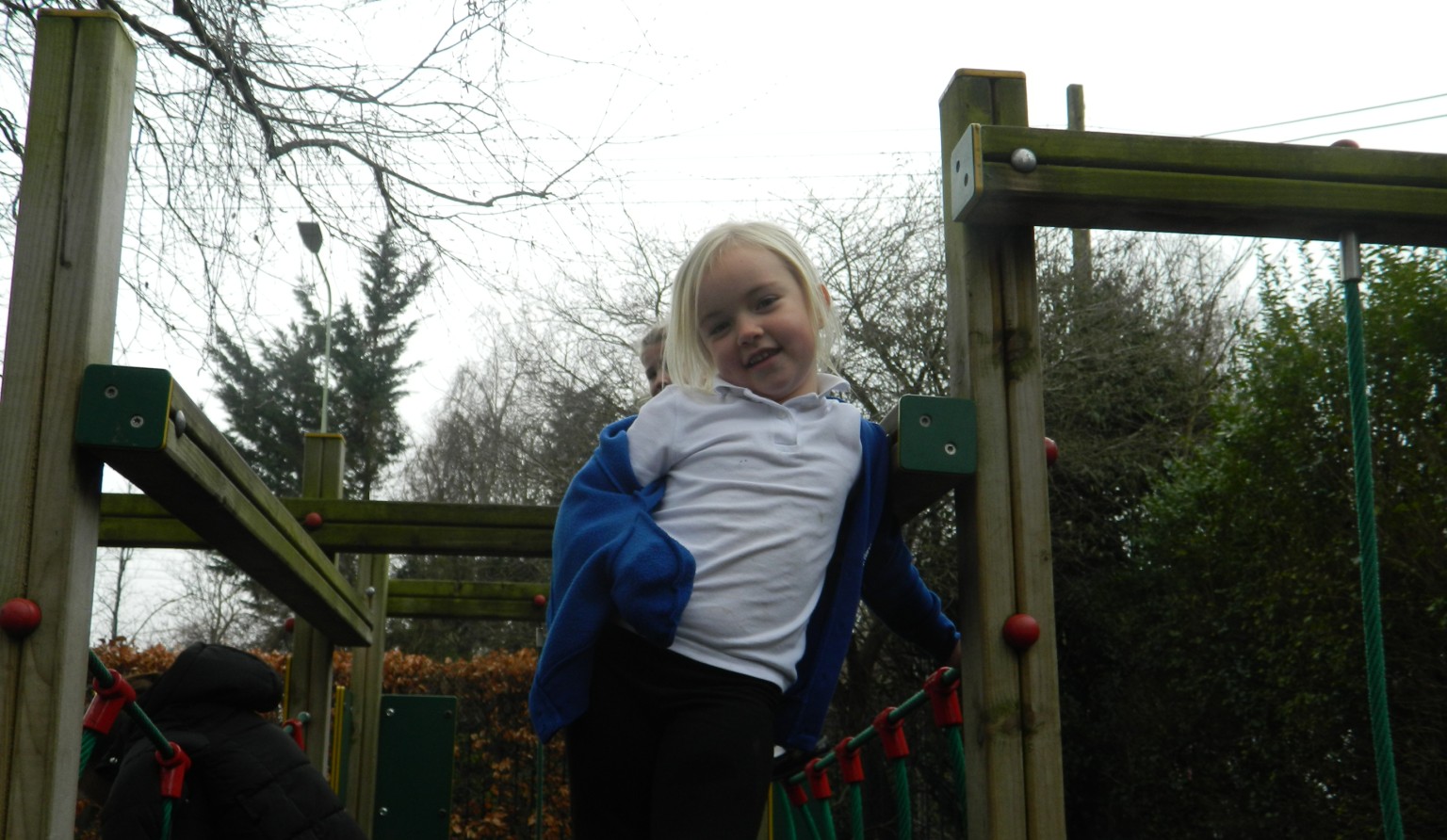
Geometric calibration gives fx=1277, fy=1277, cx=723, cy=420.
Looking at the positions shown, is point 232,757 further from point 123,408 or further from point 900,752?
point 123,408

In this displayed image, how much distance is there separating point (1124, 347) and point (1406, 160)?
1044 centimetres

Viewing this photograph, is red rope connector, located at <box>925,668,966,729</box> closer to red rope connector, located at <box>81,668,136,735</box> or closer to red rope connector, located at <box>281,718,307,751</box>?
red rope connector, located at <box>81,668,136,735</box>

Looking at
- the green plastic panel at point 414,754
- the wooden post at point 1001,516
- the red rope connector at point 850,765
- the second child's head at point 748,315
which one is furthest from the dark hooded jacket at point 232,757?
the green plastic panel at point 414,754

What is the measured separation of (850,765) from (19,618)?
2018mm

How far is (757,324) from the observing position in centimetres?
194

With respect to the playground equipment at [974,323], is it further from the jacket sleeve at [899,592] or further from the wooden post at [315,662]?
A: the wooden post at [315,662]

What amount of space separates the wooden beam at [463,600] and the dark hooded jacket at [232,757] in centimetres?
355

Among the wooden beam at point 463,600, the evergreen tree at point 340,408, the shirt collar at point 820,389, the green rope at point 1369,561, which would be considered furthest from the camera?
the evergreen tree at point 340,408

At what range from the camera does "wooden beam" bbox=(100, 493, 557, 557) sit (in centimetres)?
448

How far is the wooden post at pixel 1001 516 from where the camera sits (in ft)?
5.51

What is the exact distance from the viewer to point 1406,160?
1767 millimetres

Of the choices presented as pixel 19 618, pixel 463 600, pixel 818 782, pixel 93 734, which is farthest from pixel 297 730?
pixel 19 618

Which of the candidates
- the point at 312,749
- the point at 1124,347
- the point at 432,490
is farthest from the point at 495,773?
the point at 432,490

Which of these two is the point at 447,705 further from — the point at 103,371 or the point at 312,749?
the point at 103,371
